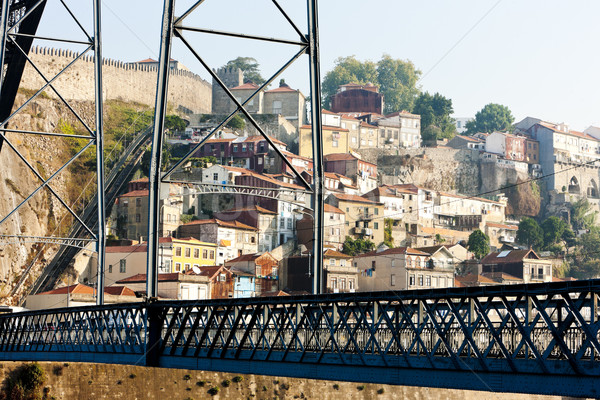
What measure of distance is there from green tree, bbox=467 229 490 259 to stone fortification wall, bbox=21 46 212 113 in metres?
36.1

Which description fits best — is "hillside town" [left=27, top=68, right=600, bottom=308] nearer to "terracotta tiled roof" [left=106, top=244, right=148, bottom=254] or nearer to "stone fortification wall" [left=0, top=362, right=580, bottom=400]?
"terracotta tiled roof" [left=106, top=244, right=148, bottom=254]

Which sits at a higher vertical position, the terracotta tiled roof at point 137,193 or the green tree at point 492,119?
the green tree at point 492,119

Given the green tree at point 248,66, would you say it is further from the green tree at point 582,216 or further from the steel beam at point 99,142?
the steel beam at point 99,142

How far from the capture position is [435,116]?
134 metres

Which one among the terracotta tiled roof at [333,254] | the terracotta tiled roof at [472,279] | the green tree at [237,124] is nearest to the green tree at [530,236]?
the terracotta tiled roof at [472,279]

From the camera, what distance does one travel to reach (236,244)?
265 feet

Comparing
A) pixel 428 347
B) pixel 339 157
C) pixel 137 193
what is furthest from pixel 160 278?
pixel 428 347

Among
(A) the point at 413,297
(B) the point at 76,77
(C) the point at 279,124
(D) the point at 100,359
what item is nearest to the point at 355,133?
(C) the point at 279,124

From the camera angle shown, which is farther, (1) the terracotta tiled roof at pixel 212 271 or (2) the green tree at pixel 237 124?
(2) the green tree at pixel 237 124

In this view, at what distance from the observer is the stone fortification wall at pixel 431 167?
115m

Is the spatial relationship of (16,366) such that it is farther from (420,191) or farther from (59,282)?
(420,191)

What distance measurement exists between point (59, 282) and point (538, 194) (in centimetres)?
6566

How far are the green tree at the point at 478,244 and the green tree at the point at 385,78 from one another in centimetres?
6410

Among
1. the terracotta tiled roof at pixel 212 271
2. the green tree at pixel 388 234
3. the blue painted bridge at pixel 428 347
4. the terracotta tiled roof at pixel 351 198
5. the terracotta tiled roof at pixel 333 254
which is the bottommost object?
the blue painted bridge at pixel 428 347
